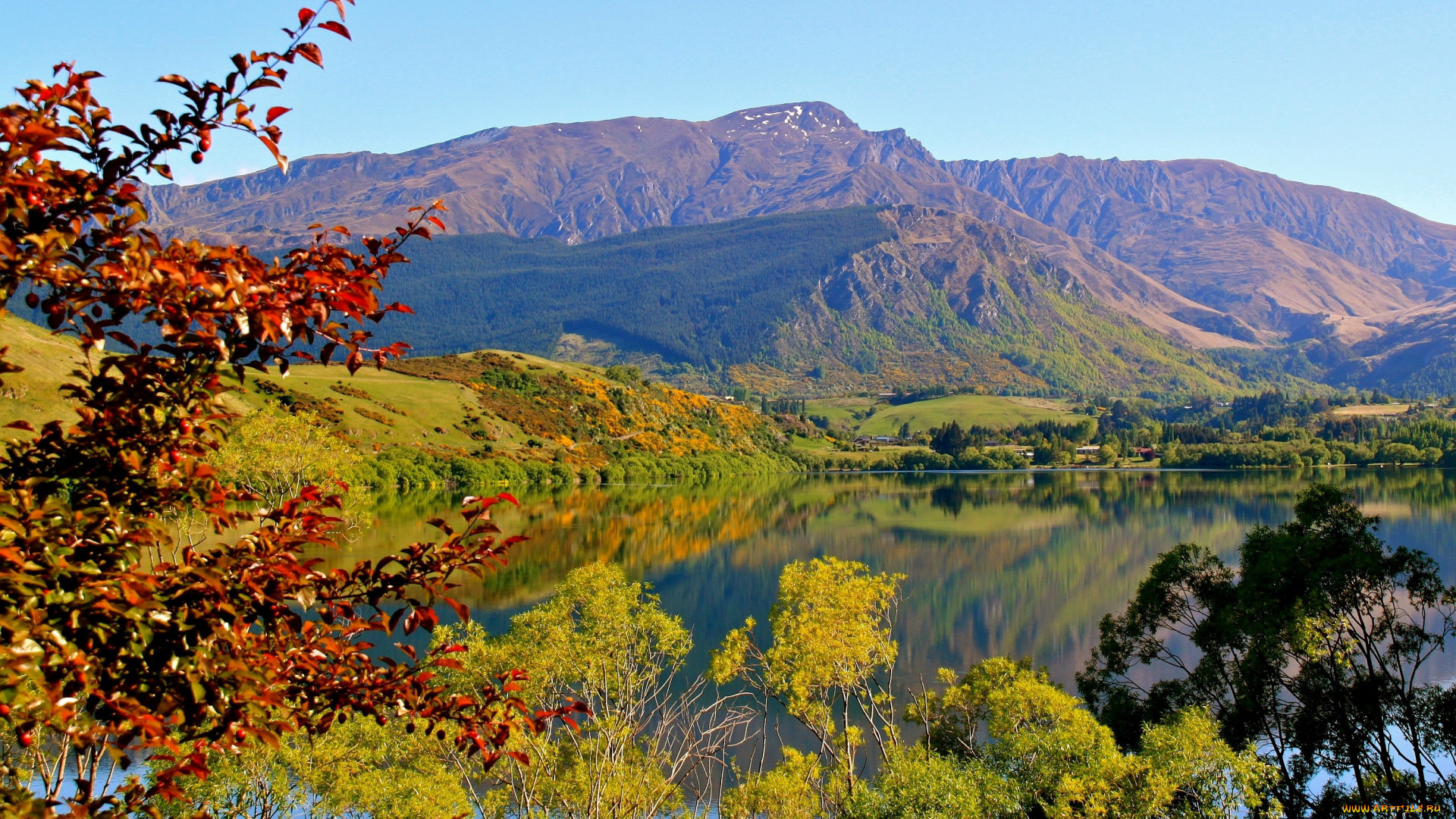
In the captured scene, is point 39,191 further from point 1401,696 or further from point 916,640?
point 916,640

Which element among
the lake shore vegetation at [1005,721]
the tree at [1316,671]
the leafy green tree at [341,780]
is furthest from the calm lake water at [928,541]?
the tree at [1316,671]

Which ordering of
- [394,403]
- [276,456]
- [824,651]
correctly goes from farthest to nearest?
[394,403] < [276,456] < [824,651]

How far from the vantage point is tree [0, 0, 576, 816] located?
5.42m

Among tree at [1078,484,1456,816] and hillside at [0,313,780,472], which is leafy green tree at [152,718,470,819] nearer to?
tree at [1078,484,1456,816]

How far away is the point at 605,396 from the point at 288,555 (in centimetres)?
18182

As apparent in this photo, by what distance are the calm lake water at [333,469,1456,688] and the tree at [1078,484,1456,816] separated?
1730 cm

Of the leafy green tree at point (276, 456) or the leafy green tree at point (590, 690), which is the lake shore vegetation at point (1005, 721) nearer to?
the leafy green tree at point (590, 690)

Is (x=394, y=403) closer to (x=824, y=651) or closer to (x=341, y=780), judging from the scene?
(x=824, y=651)

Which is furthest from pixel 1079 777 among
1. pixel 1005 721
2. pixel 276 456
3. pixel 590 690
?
pixel 276 456

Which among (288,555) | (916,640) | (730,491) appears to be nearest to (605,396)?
(730,491)

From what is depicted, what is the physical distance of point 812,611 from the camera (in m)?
33.0

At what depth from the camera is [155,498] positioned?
640 cm

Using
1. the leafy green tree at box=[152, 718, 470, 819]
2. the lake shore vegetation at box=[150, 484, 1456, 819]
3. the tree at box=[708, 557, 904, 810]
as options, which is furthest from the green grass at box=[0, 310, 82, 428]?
the tree at box=[708, 557, 904, 810]

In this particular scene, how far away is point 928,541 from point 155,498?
322ft
